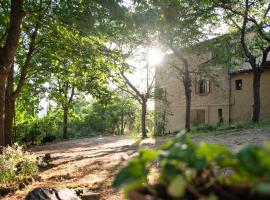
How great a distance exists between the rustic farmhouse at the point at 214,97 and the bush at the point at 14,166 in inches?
643

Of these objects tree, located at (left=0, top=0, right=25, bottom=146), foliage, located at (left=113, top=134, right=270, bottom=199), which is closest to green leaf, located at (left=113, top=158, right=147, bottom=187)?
foliage, located at (left=113, top=134, right=270, bottom=199)

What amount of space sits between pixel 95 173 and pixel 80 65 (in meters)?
3.86

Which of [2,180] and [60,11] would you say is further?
[60,11]

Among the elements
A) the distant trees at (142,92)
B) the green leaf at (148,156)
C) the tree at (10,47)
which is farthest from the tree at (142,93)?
the green leaf at (148,156)

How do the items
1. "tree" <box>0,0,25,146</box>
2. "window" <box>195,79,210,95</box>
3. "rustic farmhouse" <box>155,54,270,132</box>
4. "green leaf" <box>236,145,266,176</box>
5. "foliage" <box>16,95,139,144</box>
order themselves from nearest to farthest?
"green leaf" <box>236,145,266,176</box> < "tree" <box>0,0,25,146</box> < "rustic farmhouse" <box>155,54,270,132</box> < "window" <box>195,79,210,95</box> < "foliage" <box>16,95,139,144</box>

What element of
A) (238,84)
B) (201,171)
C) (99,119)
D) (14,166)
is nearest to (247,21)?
(238,84)

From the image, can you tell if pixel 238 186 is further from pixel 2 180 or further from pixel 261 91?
pixel 261 91

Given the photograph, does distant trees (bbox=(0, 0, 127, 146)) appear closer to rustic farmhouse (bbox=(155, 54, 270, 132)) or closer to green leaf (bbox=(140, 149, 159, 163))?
green leaf (bbox=(140, 149, 159, 163))

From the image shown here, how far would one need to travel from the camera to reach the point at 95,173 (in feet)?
31.7

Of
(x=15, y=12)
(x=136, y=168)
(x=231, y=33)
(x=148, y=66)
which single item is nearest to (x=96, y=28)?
(x=15, y=12)

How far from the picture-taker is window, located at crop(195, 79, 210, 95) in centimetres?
3109

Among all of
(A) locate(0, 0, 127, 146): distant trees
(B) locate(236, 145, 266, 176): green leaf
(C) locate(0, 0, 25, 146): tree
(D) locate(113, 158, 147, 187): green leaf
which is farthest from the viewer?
(C) locate(0, 0, 25, 146): tree

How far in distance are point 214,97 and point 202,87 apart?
1.90 metres

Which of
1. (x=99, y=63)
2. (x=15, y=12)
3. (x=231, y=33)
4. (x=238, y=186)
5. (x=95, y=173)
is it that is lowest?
(x=95, y=173)
